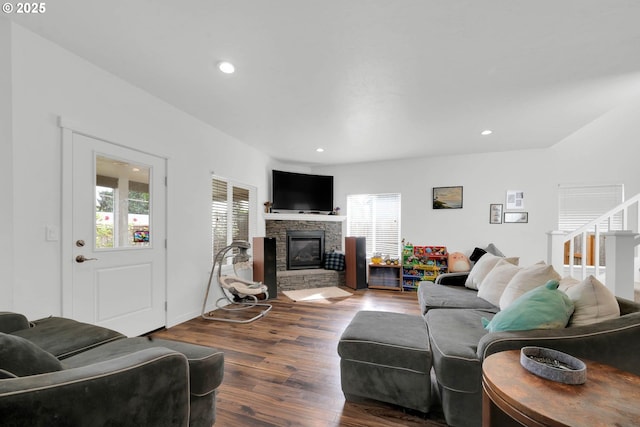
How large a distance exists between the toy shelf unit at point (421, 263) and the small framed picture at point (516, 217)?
1.20 meters

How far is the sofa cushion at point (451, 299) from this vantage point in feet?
7.97

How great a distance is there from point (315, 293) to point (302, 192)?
2112 mm

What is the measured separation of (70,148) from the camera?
2.21 m

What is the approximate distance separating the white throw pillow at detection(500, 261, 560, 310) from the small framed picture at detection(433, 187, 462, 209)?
3.36 metres

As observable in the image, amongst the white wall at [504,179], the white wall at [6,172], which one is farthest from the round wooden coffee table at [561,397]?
the white wall at [504,179]

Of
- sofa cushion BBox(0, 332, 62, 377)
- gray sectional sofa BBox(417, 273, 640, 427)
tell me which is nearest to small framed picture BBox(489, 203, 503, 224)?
gray sectional sofa BBox(417, 273, 640, 427)

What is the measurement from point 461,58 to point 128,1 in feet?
7.92

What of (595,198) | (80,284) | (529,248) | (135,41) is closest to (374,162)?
(529,248)

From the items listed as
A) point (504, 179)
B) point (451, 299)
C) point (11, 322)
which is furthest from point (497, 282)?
point (11, 322)

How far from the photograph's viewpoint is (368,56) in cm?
217

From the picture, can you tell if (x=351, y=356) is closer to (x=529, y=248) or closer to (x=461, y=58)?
(x=461, y=58)

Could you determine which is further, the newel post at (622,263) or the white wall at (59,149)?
the newel post at (622,263)

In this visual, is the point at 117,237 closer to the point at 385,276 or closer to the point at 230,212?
the point at 230,212

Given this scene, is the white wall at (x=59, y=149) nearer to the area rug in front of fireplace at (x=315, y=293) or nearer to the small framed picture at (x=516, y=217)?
the area rug in front of fireplace at (x=315, y=293)
